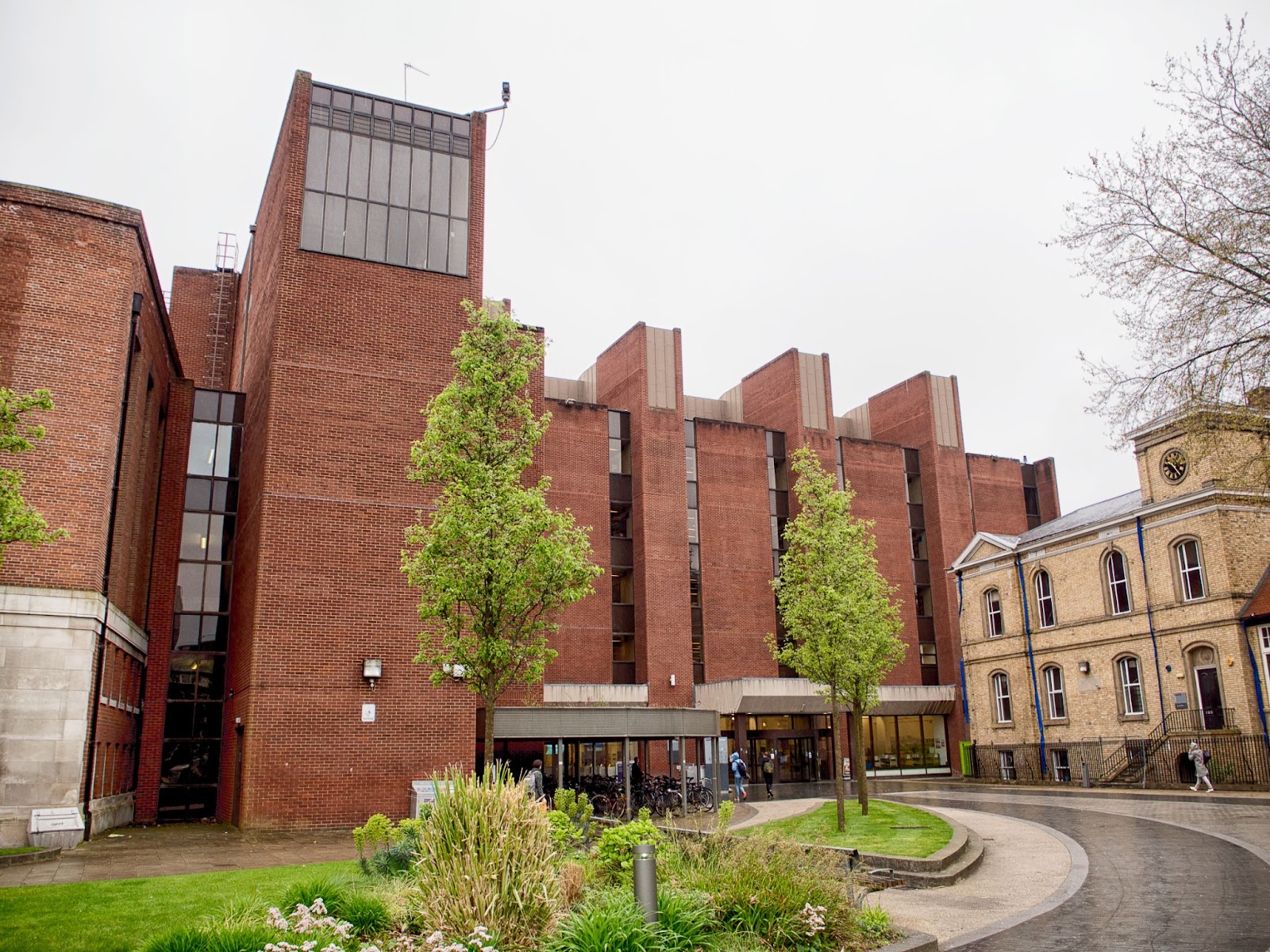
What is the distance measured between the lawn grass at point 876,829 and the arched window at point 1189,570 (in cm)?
1312

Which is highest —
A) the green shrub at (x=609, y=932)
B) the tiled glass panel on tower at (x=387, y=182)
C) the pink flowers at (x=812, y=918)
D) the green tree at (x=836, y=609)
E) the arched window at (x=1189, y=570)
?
the tiled glass panel on tower at (x=387, y=182)

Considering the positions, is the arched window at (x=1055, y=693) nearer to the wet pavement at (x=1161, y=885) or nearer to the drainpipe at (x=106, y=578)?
the wet pavement at (x=1161, y=885)

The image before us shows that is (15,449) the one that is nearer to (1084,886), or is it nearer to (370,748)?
(370,748)

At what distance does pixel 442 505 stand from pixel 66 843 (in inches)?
391

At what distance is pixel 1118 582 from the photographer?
31703mm

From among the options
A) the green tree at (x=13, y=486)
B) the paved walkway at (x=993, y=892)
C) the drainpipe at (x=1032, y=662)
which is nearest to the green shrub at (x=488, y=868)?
the paved walkway at (x=993, y=892)

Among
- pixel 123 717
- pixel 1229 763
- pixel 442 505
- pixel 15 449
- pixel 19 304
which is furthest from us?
pixel 1229 763

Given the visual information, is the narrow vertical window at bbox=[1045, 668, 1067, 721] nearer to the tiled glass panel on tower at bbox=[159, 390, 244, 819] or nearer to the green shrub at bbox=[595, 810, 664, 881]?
the tiled glass panel on tower at bbox=[159, 390, 244, 819]

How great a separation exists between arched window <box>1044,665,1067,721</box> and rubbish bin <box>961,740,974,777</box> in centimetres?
457

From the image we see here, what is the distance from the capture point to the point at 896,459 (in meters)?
49.9

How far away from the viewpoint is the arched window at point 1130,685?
30.6 metres

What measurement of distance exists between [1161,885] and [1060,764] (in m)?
24.0

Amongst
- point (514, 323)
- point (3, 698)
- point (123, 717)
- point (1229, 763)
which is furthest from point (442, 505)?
point (1229, 763)

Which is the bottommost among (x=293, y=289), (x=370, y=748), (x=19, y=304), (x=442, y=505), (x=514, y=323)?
(x=370, y=748)
